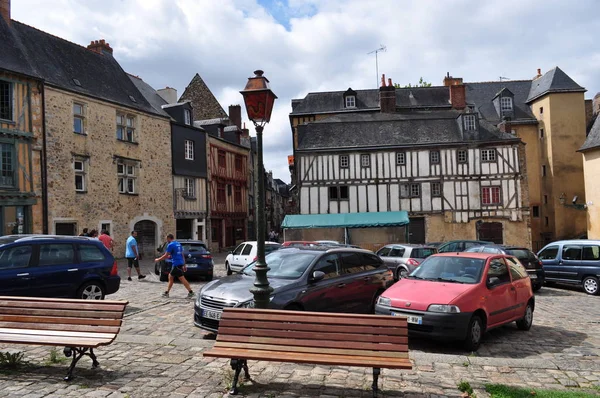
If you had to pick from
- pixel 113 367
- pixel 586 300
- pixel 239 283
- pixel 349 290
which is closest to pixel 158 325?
pixel 239 283

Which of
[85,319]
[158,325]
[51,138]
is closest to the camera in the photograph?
[85,319]

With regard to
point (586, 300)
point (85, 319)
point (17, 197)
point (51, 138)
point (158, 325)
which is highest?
point (51, 138)

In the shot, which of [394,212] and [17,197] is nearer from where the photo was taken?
[17,197]

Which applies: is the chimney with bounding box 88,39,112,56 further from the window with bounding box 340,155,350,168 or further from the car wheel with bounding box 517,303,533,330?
the car wheel with bounding box 517,303,533,330

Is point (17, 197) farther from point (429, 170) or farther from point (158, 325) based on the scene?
point (429, 170)

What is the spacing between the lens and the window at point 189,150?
29719 mm

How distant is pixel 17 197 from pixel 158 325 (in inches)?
548

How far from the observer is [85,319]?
18.0ft

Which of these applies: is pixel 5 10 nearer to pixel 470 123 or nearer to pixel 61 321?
pixel 61 321

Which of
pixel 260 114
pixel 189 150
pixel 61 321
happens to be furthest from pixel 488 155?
pixel 61 321

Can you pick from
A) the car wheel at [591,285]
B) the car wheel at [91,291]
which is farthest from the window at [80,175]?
the car wheel at [591,285]

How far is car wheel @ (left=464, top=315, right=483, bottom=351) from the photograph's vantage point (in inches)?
275

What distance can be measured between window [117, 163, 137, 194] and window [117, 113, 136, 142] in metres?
1.45

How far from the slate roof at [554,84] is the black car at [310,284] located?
3334 centimetres
